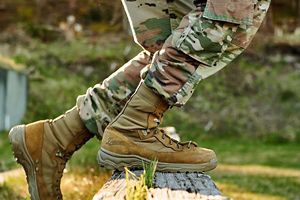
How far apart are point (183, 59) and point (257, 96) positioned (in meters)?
8.95

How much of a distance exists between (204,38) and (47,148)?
760 millimetres

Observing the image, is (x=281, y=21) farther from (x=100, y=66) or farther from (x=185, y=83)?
(x=185, y=83)

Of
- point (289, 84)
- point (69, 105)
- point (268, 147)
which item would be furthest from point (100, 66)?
point (268, 147)

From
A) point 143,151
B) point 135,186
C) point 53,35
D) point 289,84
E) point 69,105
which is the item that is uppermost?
point 135,186

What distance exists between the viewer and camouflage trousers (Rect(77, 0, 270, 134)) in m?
2.88

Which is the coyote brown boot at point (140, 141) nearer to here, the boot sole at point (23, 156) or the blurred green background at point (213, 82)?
the boot sole at point (23, 156)

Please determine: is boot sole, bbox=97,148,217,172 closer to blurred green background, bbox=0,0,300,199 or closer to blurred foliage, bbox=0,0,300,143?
blurred green background, bbox=0,0,300,199

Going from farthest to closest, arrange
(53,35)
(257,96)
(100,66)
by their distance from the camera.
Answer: (53,35)
(100,66)
(257,96)

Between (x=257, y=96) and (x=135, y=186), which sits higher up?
(x=135, y=186)

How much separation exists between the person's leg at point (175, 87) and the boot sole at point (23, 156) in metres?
0.33

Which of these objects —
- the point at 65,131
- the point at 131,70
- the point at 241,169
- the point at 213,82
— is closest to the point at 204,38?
the point at 131,70

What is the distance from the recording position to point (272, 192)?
20.5 feet

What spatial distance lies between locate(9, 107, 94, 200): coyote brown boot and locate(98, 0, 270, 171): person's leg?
0.29 meters

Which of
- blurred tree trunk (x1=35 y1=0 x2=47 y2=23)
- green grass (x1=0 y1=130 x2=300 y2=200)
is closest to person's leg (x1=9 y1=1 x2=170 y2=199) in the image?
green grass (x1=0 y1=130 x2=300 y2=200)
